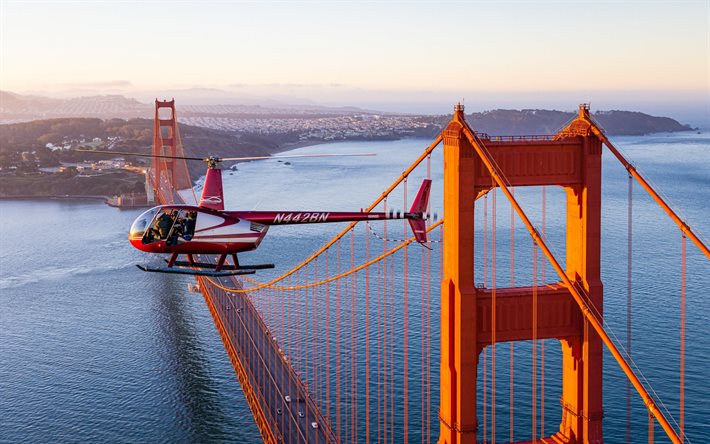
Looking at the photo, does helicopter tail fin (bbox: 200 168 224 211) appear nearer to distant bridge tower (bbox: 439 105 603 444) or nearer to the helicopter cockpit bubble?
the helicopter cockpit bubble

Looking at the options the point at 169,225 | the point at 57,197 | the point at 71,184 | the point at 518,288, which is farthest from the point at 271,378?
the point at 71,184

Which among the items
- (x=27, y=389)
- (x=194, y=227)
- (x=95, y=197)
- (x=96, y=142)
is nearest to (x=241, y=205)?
(x=95, y=197)

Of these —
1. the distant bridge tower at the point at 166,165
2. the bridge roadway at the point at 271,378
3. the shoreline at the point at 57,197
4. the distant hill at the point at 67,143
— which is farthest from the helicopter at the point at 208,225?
the distant hill at the point at 67,143

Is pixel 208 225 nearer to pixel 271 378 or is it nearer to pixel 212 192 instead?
pixel 212 192

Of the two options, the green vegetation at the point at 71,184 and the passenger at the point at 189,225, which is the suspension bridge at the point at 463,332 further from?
the green vegetation at the point at 71,184

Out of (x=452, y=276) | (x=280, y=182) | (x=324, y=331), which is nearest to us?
(x=452, y=276)

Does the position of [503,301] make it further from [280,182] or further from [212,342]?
[280,182]

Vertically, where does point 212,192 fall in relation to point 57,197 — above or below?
above
